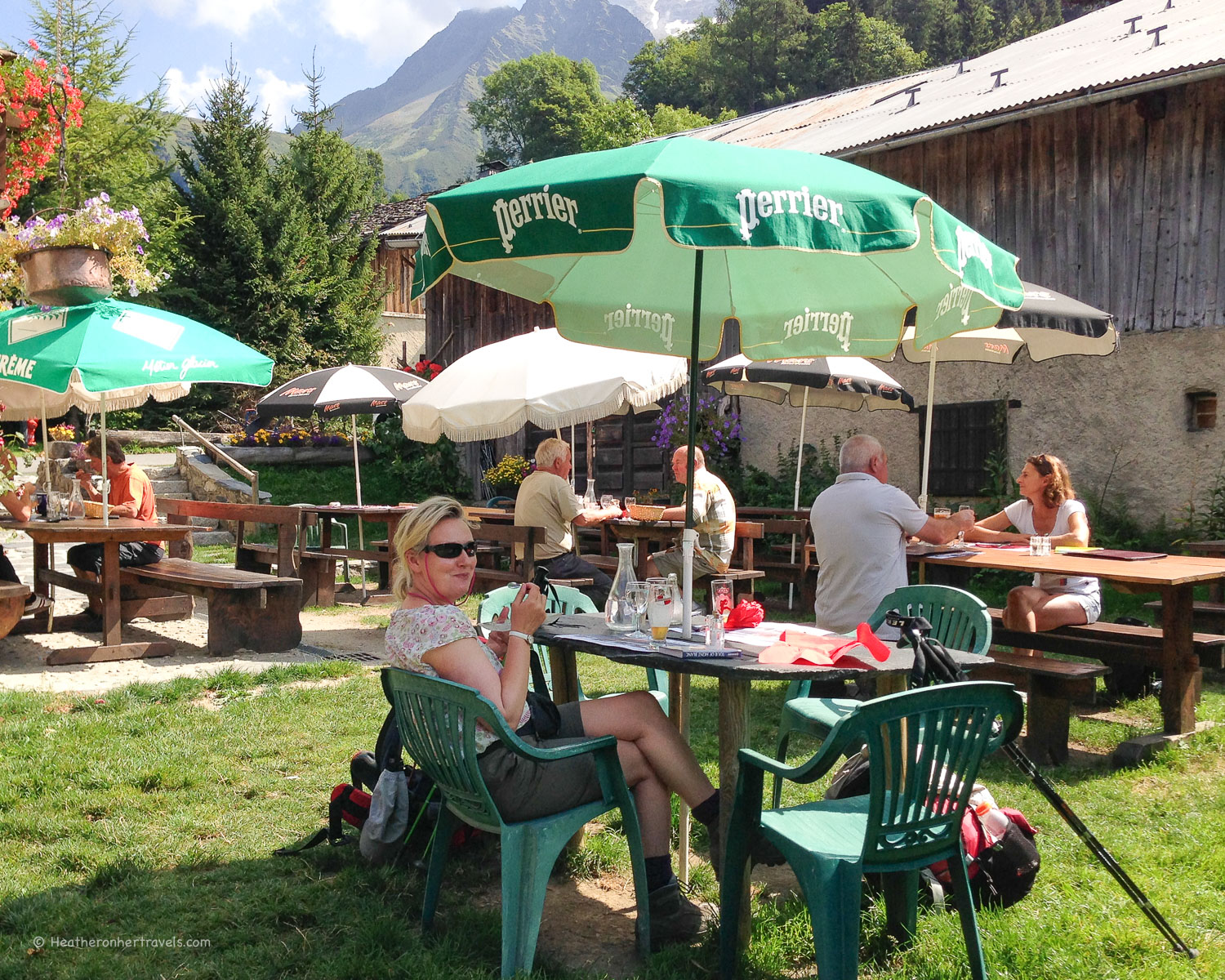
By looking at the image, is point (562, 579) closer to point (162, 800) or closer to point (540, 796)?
point (162, 800)

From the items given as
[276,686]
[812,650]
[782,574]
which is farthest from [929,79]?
[812,650]

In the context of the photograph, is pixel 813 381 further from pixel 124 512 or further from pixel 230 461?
pixel 230 461

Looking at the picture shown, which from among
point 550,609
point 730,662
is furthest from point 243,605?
point 730,662

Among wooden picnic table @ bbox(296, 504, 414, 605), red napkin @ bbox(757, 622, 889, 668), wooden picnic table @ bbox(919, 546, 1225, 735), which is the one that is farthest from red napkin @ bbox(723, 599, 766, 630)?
wooden picnic table @ bbox(296, 504, 414, 605)

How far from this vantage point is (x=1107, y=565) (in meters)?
5.40

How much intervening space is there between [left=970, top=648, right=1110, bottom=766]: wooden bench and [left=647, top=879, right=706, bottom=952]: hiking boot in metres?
2.46

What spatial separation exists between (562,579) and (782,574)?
2.65 meters

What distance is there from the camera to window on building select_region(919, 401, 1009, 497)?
39.9 feet

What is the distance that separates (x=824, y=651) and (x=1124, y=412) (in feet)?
30.3

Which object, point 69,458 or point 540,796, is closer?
point 540,796

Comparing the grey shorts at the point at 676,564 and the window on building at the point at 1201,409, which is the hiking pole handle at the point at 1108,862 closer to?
the grey shorts at the point at 676,564

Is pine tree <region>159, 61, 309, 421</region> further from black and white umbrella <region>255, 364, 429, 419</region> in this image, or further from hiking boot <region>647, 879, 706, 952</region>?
hiking boot <region>647, 879, 706, 952</region>

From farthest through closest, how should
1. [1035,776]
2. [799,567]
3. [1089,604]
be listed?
[799,567] < [1089,604] < [1035,776]

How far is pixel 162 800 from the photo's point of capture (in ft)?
14.8
